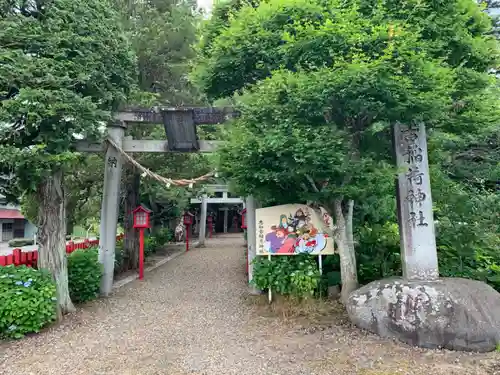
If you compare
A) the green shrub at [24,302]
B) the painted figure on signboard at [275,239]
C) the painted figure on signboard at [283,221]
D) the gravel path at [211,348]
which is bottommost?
the gravel path at [211,348]

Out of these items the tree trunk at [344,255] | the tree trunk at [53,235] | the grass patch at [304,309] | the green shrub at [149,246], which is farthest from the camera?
the green shrub at [149,246]

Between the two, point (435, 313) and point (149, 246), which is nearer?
point (435, 313)

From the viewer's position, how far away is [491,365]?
13.6 ft

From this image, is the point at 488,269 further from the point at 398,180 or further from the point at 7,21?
the point at 7,21

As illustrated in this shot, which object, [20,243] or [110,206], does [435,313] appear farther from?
[20,243]

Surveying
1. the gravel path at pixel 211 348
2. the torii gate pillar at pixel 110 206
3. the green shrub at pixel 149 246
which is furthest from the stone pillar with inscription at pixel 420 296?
the green shrub at pixel 149 246

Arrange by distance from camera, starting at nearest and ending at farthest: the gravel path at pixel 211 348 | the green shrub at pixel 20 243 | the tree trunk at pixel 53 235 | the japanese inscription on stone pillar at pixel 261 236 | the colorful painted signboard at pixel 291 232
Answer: the gravel path at pixel 211 348
the tree trunk at pixel 53 235
the colorful painted signboard at pixel 291 232
the japanese inscription on stone pillar at pixel 261 236
the green shrub at pixel 20 243

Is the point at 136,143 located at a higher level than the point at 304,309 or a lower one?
higher

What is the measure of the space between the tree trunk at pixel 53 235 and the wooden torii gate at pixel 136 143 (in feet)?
5.55

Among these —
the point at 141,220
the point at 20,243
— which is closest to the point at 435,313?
the point at 141,220

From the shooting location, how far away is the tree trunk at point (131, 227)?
39.8 ft

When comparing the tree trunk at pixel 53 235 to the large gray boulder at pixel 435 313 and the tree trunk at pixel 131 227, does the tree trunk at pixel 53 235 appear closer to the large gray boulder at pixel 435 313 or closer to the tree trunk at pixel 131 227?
the large gray boulder at pixel 435 313

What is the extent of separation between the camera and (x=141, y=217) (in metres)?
10.5

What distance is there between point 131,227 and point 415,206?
→ 9.41 metres
